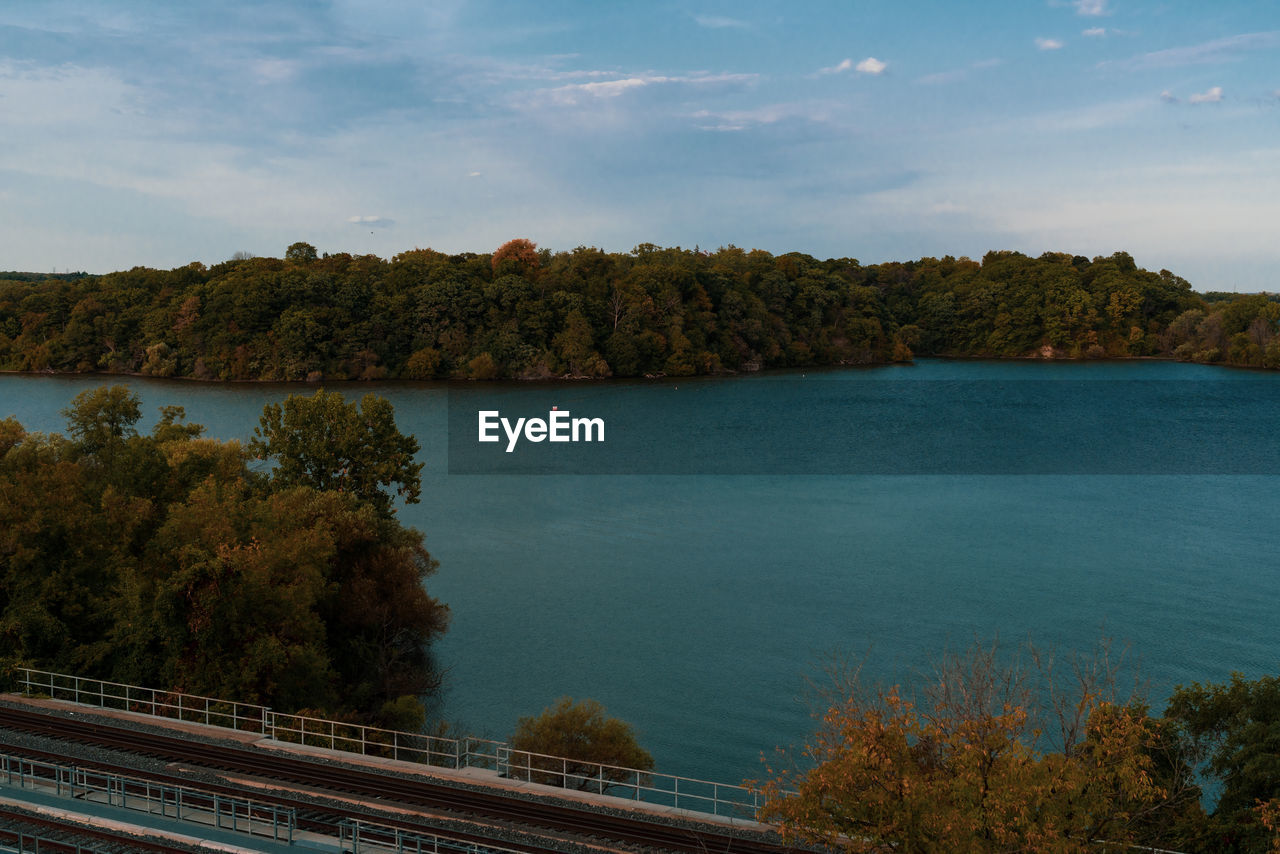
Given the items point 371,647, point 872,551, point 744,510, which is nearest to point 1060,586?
point 872,551

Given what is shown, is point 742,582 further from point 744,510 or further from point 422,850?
point 422,850

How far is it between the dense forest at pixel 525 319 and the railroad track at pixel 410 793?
99.3 meters

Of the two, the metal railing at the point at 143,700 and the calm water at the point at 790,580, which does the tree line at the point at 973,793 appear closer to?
the calm water at the point at 790,580

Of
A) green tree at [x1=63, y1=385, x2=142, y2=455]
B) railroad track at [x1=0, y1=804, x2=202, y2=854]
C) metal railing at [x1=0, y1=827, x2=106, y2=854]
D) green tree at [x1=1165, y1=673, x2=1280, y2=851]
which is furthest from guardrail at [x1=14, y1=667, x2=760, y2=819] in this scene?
green tree at [x1=63, y1=385, x2=142, y2=455]

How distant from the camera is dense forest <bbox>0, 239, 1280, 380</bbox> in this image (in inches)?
4811

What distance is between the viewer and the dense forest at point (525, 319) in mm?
122188

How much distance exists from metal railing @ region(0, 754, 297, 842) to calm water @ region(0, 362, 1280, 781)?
12.6 m

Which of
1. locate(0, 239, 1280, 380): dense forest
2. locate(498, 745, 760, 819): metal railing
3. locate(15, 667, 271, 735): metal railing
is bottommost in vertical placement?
locate(498, 745, 760, 819): metal railing

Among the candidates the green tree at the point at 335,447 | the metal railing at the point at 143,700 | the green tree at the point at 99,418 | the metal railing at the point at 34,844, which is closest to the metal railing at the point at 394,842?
the metal railing at the point at 34,844

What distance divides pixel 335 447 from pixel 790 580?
69.3 feet

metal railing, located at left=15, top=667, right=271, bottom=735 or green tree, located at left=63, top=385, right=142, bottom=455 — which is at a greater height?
green tree, located at left=63, top=385, right=142, bottom=455

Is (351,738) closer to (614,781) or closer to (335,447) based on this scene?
(614,781)

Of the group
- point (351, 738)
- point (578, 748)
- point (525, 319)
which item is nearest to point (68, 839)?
point (351, 738)

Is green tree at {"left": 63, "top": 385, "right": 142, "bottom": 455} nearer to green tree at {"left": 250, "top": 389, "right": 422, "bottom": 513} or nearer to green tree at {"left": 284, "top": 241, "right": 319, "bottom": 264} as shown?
green tree at {"left": 250, "top": 389, "right": 422, "bottom": 513}
